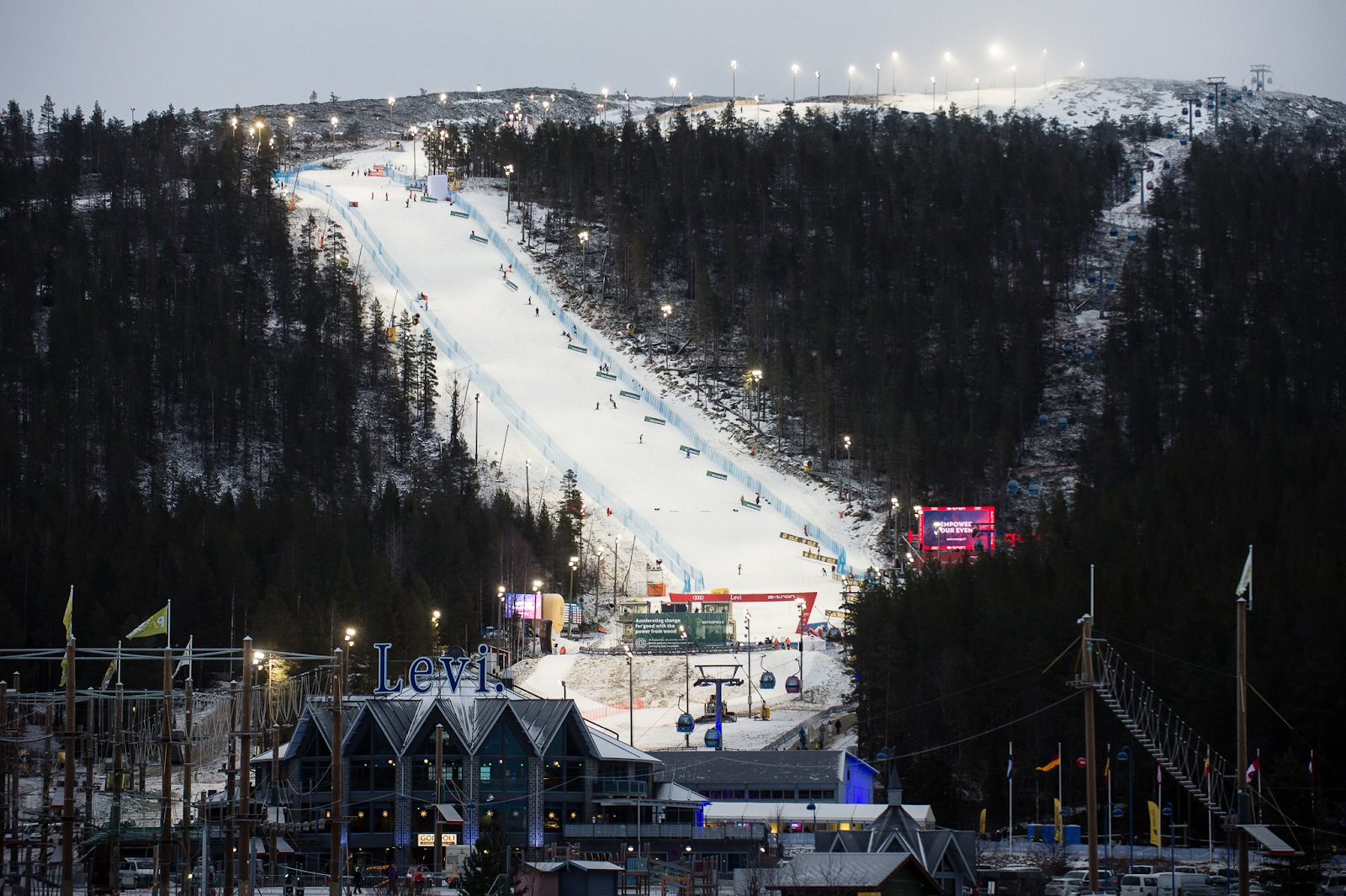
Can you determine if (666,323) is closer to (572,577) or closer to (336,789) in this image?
(572,577)

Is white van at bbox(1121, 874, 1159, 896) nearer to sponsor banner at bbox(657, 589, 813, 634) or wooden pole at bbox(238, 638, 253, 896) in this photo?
wooden pole at bbox(238, 638, 253, 896)

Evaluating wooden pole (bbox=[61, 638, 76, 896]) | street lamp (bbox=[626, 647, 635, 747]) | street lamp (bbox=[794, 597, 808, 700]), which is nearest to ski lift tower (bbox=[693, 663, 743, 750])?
street lamp (bbox=[794, 597, 808, 700])

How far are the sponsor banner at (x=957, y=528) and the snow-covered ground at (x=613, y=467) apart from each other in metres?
5.50

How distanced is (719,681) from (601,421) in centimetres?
5689

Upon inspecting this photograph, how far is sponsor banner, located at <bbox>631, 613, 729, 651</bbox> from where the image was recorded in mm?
89188

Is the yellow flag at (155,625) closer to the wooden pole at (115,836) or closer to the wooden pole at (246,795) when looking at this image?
the wooden pole at (246,795)

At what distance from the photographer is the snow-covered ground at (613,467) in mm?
84938

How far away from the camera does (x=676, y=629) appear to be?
89188 mm

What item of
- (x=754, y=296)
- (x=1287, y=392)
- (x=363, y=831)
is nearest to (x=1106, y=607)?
(x=363, y=831)

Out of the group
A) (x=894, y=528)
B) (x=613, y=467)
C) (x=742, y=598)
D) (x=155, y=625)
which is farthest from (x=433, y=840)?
(x=613, y=467)

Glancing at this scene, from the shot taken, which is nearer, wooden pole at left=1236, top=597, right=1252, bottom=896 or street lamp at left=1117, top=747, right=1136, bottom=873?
wooden pole at left=1236, top=597, right=1252, bottom=896

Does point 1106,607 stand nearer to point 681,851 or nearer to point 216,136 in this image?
point 681,851

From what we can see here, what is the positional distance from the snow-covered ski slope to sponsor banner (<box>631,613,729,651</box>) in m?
4.86

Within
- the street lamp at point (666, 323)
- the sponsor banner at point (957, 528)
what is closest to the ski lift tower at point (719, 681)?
the sponsor banner at point (957, 528)
